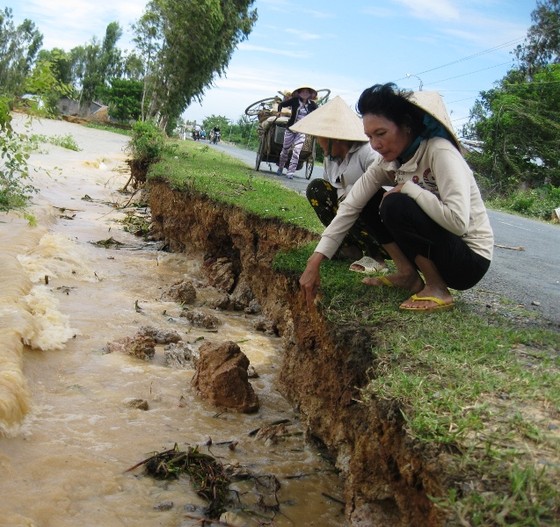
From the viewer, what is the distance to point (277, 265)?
4.66 metres

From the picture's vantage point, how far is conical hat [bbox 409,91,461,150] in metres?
3.29

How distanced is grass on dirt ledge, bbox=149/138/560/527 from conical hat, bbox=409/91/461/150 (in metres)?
0.99

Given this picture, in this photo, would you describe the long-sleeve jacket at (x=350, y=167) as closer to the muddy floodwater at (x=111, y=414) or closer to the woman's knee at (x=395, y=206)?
the woman's knee at (x=395, y=206)

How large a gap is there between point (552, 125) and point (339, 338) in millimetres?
21164

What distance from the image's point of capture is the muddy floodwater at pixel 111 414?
3.12m

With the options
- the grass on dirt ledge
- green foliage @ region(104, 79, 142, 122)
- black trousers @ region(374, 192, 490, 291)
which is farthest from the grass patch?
green foliage @ region(104, 79, 142, 122)

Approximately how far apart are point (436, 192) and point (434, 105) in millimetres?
458

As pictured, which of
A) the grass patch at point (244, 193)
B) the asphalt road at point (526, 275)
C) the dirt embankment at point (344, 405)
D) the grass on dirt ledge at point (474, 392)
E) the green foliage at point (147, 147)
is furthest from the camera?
the green foliage at point (147, 147)

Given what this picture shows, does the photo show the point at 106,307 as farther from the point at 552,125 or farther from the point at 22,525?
the point at 552,125

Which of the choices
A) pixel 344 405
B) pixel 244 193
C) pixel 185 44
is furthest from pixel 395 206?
pixel 185 44

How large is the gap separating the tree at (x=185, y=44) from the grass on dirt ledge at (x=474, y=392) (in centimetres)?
2301

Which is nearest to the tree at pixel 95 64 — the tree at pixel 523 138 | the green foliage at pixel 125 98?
the green foliage at pixel 125 98

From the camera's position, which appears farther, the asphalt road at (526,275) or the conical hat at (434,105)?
the asphalt road at (526,275)

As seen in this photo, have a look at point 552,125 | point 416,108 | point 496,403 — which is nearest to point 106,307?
point 416,108
